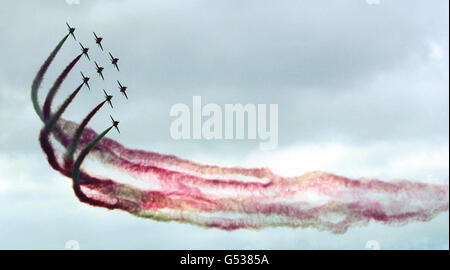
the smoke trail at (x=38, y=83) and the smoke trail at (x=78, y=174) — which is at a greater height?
the smoke trail at (x=38, y=83)

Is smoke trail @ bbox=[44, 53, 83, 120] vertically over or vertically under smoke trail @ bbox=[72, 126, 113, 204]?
over

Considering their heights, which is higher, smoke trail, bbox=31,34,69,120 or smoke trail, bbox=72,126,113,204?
smoke trail, bbox=31,34,69,120

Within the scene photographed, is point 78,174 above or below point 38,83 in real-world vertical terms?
below

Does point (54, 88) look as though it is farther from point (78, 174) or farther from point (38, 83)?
point (78, 174)

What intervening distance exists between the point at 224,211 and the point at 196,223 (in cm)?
312

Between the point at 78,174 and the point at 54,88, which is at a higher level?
the point at 54,88

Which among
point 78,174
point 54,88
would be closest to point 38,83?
point 54,88

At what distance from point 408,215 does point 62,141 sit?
116 feet

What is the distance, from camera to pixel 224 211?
7397 inches
